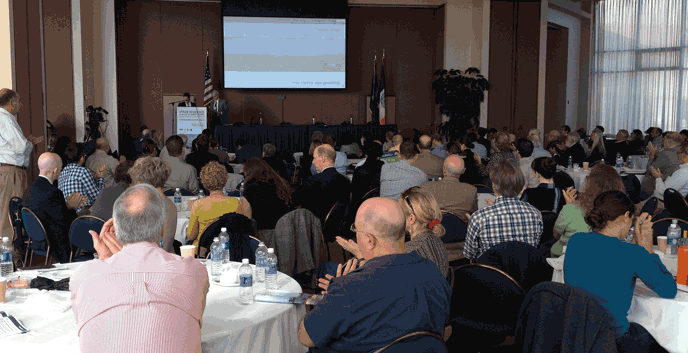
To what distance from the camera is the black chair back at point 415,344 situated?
1971mm

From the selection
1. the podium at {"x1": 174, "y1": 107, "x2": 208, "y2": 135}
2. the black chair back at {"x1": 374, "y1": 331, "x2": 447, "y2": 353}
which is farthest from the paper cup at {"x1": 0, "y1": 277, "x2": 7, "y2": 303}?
the podium at {"x1": 174, "y1": 107, "x2": 208, "y2": 135}

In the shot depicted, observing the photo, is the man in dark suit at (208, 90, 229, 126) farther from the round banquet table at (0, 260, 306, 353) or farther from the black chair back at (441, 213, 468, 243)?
the round banquet table at (0, 260, 306, 353)

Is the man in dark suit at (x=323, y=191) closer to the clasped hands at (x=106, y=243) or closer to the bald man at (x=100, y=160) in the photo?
the bald man at (x=100, y=160)

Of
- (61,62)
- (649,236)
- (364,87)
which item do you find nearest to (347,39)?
(364,87)

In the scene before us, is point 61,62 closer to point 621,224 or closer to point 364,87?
point 364,87

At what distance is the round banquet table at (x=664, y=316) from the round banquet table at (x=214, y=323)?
1673mm

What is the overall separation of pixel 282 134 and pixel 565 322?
11341 millimetres

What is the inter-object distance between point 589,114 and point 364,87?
6860 millimetres

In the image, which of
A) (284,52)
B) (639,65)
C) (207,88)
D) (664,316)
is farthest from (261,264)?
(639,65)

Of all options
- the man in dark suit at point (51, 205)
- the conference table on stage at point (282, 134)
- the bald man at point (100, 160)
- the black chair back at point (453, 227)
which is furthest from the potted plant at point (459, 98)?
the man in dark suit at point (51, 205)

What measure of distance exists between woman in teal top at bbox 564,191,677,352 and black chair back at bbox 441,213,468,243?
59.9 inches

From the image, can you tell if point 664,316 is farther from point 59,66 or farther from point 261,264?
point 59,66

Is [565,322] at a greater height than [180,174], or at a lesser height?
lesser

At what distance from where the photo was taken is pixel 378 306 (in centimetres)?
199
